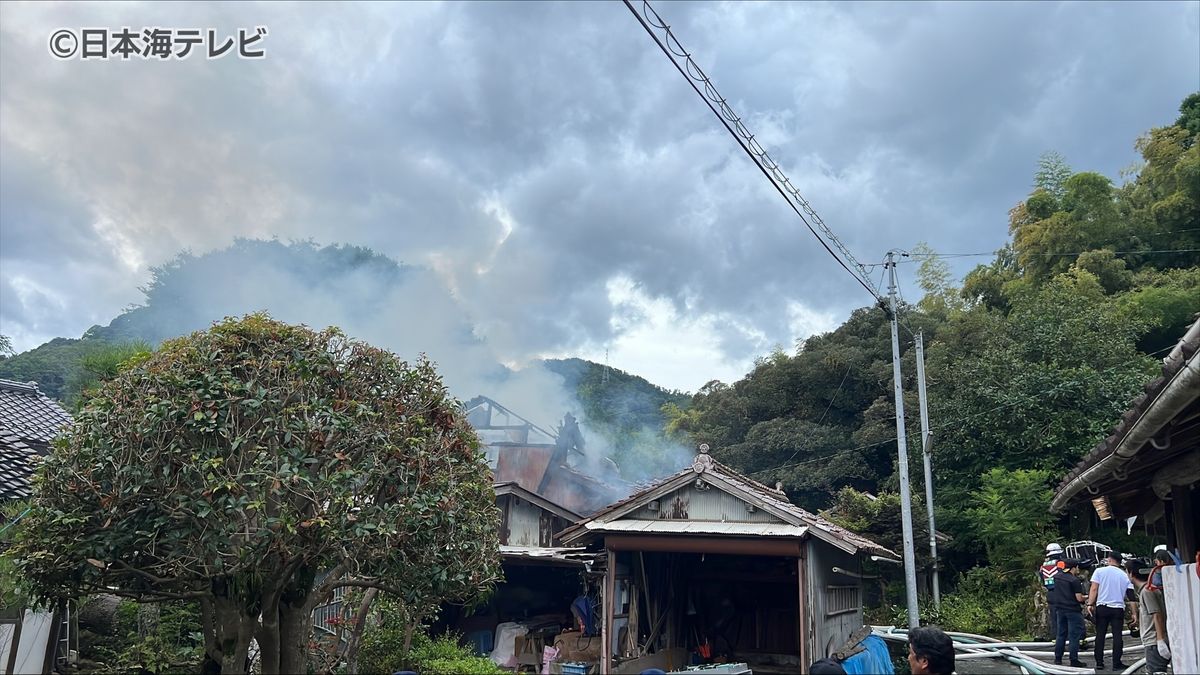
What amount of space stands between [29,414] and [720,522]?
14958mm

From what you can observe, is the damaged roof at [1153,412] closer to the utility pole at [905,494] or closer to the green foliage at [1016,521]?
the utility pole at [905,494]

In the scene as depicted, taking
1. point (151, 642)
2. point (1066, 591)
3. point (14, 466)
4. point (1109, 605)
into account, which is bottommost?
point (151, 642)

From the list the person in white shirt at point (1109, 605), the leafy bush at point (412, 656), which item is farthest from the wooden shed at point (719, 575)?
the person in white shirt at point (1109, 605)

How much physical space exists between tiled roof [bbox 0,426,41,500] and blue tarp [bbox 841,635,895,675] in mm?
13955

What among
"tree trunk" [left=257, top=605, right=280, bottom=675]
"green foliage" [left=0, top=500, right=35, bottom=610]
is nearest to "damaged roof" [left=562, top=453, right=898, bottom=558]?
"tree trunk" [left=257, top=605, right=280, bottom=675]

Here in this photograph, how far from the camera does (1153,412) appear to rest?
16.8 feet

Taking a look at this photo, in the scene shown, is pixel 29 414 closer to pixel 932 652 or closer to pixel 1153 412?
pixel 932 652

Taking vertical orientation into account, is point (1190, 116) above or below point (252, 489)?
above

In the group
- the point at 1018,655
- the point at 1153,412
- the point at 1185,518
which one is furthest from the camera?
the point at 1018,655

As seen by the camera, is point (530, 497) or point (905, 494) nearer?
point (905, 494)

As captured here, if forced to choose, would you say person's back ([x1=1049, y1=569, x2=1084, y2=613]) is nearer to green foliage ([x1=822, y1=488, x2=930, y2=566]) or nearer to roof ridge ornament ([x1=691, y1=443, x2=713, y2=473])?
roof ridge ornament ([x1=691, y1=443, x2=713, y2=473])

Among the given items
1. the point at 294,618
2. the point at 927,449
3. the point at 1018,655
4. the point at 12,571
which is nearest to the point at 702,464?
the point at 1018,655

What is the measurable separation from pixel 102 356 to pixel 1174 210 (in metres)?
36.2

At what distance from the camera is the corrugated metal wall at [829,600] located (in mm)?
15320
